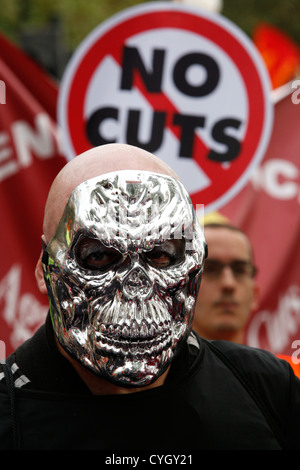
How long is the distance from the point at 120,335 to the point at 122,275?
0.13m

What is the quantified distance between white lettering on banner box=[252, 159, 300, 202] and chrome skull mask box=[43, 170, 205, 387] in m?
2.23

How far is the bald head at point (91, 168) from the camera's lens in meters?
1.90

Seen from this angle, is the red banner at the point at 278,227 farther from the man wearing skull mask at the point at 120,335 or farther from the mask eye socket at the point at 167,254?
the mask eye socket at the point at 167,254

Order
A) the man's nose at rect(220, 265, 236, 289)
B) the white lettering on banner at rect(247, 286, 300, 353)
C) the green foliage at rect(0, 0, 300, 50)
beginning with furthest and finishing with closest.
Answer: the green foliage at rect(0, 0, 300, 50)
the white lettering on banner at rect(247, 286, 300, 353)
the man's nose at rect(220, 265, 236, 289)

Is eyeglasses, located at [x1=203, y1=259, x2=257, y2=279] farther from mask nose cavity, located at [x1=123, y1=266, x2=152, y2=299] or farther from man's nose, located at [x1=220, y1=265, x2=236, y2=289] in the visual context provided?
mask nose cavity, located at [x1=123, y1=266, x2=152, y2=299]

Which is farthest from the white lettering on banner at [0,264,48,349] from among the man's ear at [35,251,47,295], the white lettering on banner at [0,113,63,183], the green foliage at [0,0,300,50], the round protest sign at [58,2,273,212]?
the green foliage at [0,0,300,50]

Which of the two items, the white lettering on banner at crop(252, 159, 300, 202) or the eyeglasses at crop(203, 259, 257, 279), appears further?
the white lettering on banner at crop(252, 159, 300, 202)

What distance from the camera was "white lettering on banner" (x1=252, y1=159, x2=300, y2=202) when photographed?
159 inches

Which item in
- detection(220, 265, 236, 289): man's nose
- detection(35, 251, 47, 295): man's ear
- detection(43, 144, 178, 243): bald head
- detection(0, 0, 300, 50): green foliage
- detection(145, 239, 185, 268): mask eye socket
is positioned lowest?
detection(220, 265, 236, 289): man's nose

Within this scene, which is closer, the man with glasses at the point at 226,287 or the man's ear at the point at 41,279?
the man's ear at the point at 41,279

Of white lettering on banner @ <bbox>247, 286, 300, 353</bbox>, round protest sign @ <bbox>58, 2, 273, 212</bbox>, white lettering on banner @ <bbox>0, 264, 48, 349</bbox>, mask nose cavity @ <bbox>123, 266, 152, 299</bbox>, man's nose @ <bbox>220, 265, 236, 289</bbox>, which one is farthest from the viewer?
white lettering on banner @ <bbox>247, 286, 300, 353</bbox>

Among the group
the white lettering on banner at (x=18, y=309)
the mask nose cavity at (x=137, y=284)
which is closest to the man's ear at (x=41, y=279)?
the mask nose cavity at (x=137, y=284)

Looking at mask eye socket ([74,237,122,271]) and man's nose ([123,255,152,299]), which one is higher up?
mask eye socket ([74,237,122,271])

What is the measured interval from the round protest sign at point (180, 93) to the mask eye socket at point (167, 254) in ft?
4.96
